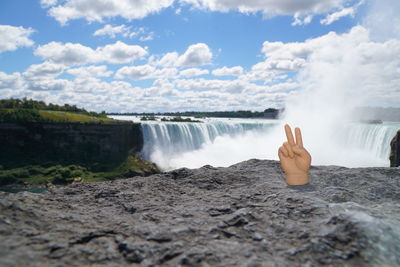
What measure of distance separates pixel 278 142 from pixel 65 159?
95.5ft

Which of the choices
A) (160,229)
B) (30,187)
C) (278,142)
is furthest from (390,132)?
(30,187)

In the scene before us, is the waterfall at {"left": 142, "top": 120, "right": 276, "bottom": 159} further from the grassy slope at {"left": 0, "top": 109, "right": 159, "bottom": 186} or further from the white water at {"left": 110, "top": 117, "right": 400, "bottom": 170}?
the grassy slope at {"left": 0, "top": 109, "right": 159, "bottom": 186}

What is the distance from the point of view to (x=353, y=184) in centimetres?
329

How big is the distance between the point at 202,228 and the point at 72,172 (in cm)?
3729

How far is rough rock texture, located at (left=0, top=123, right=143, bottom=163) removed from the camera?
39.8 meters

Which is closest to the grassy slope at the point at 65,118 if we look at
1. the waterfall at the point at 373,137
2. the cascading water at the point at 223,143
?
the cascading water at the point at 223,143

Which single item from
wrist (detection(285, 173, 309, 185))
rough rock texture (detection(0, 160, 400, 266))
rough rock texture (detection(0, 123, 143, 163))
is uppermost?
wrist (detection(285, 173, 309, 185))

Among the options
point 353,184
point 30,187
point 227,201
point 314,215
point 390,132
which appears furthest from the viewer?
point 30,187

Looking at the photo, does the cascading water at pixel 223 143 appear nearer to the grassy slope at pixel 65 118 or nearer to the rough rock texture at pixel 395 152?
the grassy slope at pixel 65 118

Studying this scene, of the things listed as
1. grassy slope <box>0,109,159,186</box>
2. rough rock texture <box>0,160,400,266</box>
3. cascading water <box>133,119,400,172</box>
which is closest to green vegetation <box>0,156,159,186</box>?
grassy slope <box>0,109,159,186</box>

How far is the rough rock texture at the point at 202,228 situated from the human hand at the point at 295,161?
370 mm

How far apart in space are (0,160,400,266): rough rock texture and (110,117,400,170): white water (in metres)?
35.1

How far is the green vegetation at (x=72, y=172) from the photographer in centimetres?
3338

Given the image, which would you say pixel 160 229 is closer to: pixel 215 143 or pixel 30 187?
pixel 30 187
